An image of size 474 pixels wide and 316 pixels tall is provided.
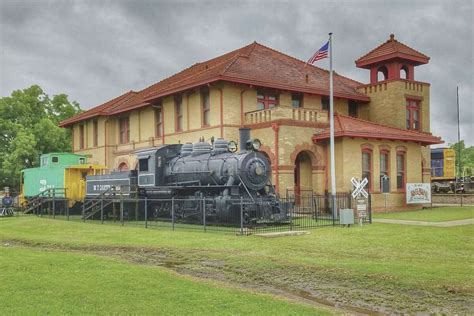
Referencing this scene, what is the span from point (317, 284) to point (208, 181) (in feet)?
38.0

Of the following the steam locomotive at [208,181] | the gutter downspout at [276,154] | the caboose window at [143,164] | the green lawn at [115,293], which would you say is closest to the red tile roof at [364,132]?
the gutter downspout at [276,154]

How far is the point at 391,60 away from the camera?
31.9m

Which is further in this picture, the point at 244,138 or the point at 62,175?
the point at 62,175

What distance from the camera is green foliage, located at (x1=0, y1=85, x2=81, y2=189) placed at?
155ft

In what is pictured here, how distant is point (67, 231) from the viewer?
19875 mm

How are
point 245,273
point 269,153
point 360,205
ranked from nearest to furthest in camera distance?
point 245,273 < point 360,205 < point 269,153

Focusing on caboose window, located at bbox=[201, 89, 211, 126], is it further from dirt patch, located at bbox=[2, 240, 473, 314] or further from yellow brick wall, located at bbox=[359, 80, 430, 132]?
dirt patch, located at bbox=[2, 240, 473, 314]

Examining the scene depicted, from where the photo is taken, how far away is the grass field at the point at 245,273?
809 cm

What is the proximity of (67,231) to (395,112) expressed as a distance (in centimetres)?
2004

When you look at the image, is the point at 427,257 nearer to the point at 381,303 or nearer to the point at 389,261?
the point at 389,261

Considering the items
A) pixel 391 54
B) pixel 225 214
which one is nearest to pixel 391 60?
pixel 391 54

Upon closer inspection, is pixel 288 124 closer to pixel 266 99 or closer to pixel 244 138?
pixel 266 99

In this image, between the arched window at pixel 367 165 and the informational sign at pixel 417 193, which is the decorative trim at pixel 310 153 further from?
the informational sign at pixel 417 193

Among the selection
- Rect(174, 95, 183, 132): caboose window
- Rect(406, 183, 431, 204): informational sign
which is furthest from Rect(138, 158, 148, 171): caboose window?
Rect(406, 183, 431, 204): informational sign
